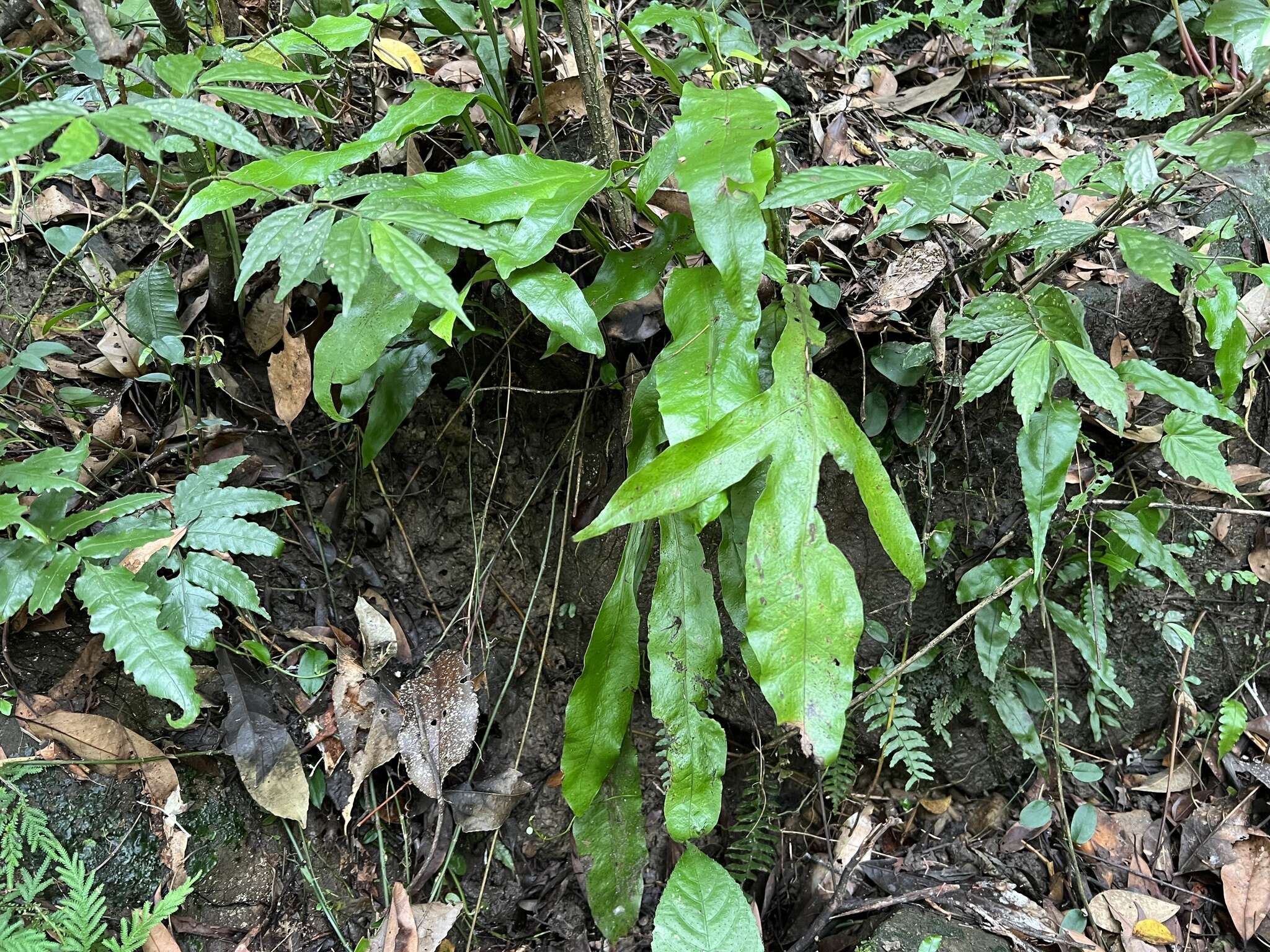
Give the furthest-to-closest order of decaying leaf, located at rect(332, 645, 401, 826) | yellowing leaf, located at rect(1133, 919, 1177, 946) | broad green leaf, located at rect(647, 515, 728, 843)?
yellowing leaf, located at rect(1133, 919, 1177, 946) → decaying leaf, located at rect(332, 645, 401, 826) → broad green leaf, located at rect(647, 515, 728, 843)

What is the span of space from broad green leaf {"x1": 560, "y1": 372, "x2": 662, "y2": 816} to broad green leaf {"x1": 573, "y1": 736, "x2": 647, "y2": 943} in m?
0.05

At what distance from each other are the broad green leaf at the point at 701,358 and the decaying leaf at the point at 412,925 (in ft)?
3.53

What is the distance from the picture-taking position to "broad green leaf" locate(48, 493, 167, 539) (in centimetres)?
126

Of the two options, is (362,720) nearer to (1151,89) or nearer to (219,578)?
(219,578)

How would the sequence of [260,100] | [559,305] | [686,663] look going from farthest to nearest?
[686,663] < [559,305] < [260,100]

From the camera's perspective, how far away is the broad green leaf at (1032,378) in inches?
46.7

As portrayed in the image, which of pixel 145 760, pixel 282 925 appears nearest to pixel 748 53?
pixel 145 760

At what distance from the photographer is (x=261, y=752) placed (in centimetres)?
148

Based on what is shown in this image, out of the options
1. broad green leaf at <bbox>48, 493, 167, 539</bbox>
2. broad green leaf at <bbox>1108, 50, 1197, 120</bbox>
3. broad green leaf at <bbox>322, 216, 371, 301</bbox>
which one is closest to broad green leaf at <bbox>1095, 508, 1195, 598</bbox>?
broad green leaf at <bbox>1108, 50, 1197, 120</bbox>

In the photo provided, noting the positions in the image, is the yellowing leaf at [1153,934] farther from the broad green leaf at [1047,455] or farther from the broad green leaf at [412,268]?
the broad green leaf at [412,268]

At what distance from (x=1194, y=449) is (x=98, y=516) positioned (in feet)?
6.17

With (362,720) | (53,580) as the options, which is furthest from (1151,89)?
(53,580)

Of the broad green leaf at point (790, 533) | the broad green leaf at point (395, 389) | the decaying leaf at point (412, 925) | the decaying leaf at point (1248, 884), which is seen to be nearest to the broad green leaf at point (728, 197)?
the broad green leaf at point (790, 533)

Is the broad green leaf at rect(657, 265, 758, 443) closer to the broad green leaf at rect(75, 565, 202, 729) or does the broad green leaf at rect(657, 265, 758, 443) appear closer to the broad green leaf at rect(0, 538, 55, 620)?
the broad green leaf at rect(75, 565, 202, 729)
